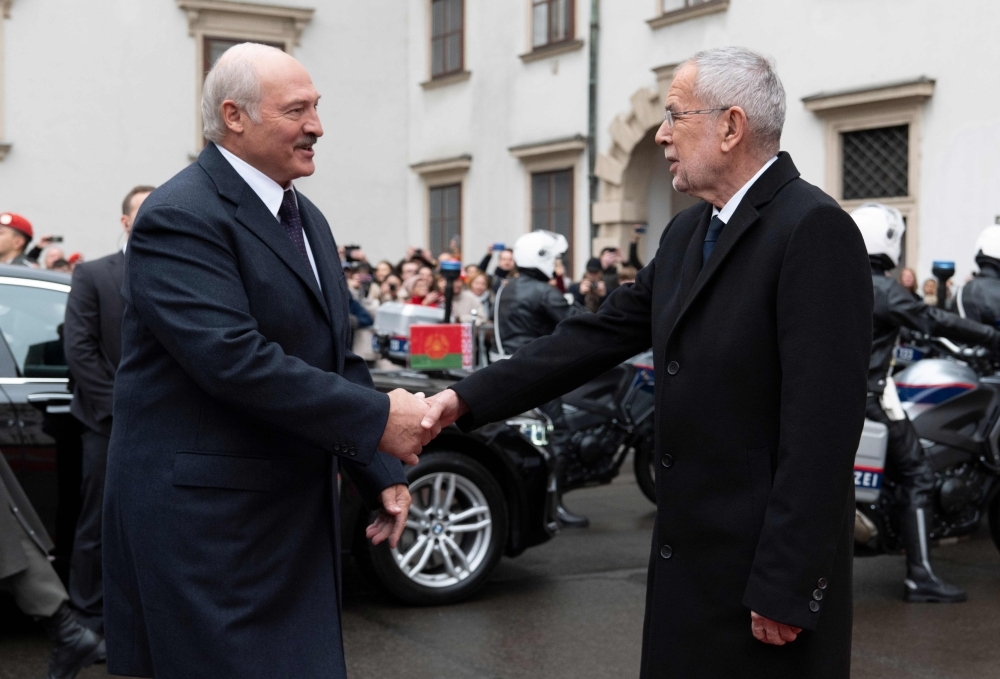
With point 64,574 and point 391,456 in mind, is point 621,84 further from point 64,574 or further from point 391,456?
point 391,456

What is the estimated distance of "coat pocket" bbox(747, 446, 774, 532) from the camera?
2645 millimetres

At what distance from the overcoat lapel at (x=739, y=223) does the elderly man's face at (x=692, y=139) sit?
105mm

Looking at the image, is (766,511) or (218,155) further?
(218,155)

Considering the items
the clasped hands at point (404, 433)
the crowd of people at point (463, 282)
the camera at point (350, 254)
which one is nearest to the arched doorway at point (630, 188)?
the crowd of people at point (463, 282)

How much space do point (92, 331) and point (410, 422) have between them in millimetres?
2753

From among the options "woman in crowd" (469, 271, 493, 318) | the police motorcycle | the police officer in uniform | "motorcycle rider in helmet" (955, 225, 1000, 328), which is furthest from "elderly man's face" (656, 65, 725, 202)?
"woman in crowd" (469, 271, 493, 318)

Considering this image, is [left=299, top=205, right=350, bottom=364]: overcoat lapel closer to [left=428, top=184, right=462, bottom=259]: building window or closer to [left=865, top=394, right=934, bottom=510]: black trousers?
[left=865, top=394, right=934, bottom=510]: black trousers

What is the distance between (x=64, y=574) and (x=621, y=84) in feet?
49.1

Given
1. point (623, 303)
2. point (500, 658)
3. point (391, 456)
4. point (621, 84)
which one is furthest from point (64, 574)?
point (621, 84)

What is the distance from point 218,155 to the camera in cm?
303

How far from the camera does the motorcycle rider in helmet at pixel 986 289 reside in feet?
25.0

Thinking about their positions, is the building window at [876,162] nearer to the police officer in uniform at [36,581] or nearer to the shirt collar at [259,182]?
the police officer in uniform at [36,581]

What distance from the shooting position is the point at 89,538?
530cm

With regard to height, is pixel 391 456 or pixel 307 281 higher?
pixel 307 281
